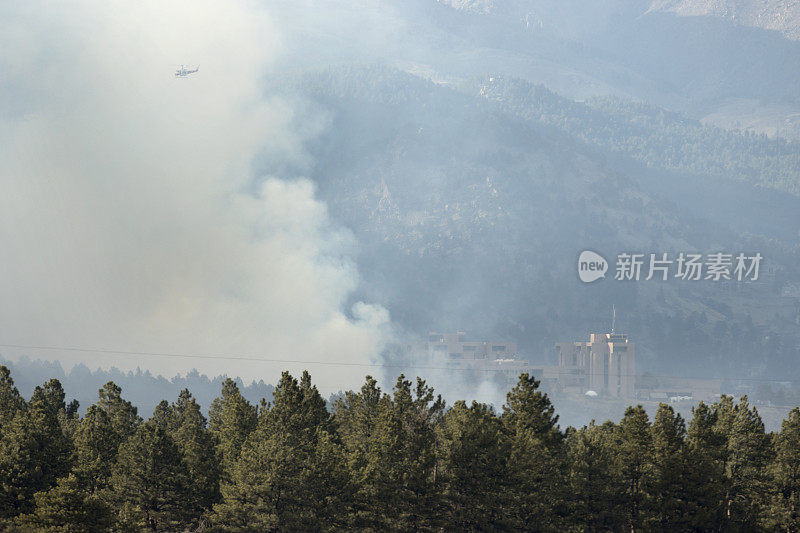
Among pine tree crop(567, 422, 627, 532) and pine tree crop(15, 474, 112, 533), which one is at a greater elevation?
pine tree crop(567, 422, 627, 532)

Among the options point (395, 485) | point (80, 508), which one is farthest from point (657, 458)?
point (80, 508)

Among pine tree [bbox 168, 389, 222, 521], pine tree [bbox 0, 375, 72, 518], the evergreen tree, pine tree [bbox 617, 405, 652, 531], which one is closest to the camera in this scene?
pine tree [bbox 0, 375, 72, 518]

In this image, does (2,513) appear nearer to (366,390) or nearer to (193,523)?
(193,523)

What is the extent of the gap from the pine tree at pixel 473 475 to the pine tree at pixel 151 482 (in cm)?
3231

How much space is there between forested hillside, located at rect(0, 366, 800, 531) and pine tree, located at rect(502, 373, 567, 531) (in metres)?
0.17

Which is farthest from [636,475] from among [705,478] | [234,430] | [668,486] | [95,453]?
[95,453]

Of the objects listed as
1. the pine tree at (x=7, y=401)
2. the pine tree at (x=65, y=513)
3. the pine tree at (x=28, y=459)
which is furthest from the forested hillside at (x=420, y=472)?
the pine tree at (x=65, y=513)

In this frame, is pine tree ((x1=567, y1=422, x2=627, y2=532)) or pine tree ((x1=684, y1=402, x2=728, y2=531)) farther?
pine tree ((x1=684, y1=402, x2=728, y2=531))

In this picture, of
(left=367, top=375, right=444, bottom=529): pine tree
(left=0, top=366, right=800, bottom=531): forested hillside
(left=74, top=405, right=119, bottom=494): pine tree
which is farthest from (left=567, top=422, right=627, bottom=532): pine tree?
(left=74, top=405, right=119, bottom=494): pine tree

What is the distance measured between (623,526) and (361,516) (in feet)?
113

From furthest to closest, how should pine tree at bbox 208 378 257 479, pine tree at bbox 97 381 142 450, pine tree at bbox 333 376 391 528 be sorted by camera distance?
pine tree at bbox 97 381 142 450, pine tree at bbox 208 378 257 479, pine tree at bbox 333 376 391 528

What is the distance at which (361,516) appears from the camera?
398 ft

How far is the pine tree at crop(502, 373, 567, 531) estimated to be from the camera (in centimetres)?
12450

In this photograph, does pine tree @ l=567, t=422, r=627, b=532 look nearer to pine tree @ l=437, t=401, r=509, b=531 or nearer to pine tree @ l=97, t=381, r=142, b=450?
pine tree @ l=437, t=401, r=509, b=531
